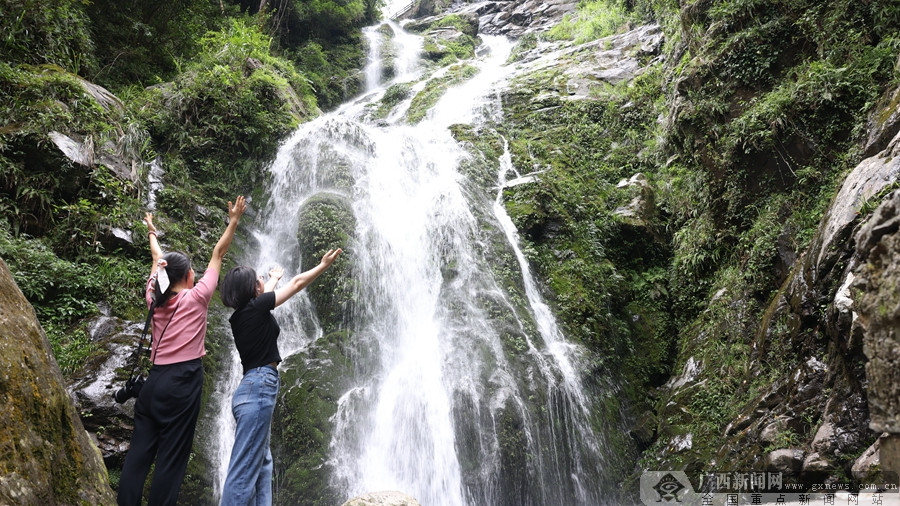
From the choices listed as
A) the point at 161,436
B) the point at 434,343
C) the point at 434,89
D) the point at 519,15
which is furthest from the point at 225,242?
the point at 519,15

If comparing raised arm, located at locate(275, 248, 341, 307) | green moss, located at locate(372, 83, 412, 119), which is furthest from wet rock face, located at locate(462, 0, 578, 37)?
raised arm, located at locate(275, 248, 341, 307)

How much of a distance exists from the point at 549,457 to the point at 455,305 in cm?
261

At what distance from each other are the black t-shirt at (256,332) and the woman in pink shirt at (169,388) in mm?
240

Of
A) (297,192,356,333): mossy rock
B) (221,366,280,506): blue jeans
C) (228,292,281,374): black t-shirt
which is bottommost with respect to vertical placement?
(221,366,280,506): blue jeans

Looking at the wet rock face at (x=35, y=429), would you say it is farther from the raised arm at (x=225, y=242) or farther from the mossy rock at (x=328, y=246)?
the mossy rock at (x=328, y=246)

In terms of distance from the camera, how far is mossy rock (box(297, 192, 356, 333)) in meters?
7.48

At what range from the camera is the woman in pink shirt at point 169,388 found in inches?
110

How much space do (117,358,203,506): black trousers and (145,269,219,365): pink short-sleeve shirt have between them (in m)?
0.08

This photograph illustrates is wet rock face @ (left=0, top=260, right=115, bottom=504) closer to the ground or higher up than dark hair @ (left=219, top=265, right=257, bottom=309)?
closer to the ground

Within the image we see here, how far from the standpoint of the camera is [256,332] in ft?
9.67

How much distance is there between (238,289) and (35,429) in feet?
3.79

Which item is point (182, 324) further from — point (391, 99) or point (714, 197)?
point (391, 99)
